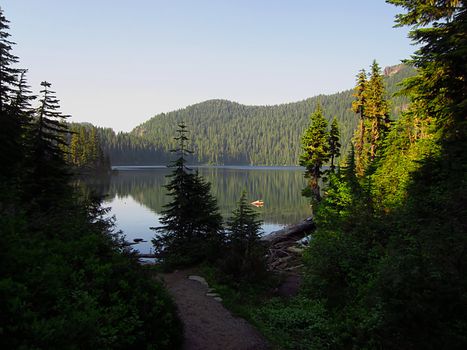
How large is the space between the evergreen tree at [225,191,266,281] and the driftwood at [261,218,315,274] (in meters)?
3.87

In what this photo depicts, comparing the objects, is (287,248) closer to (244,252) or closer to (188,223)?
(188,223)

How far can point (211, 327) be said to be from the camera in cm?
974

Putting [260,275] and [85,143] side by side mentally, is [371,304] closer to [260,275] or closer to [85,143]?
[260,275]

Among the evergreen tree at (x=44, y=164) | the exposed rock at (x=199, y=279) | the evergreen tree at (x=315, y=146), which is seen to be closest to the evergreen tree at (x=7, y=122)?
the evergreen tree at (x=44, y=164)

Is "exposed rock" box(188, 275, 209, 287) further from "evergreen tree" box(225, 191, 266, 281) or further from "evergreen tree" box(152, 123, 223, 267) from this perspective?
"evergreen tree" box(152, 123, 223, 267)

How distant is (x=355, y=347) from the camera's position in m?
8.02

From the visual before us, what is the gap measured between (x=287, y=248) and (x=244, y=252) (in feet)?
36.2

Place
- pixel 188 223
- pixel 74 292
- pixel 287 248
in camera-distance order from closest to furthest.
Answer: pixel 74 292 → pixel 188 223 → pixel 287 248

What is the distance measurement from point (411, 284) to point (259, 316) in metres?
5.82

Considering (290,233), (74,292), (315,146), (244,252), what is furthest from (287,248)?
(74,292)

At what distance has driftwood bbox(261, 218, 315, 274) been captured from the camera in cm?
2207

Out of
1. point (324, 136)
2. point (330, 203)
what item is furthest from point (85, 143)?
point (330, 203)

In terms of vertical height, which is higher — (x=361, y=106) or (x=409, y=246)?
(x=361, y=106)

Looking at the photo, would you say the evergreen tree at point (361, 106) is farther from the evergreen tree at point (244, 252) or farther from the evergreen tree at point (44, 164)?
the evergreen tree at point (44, 164)
